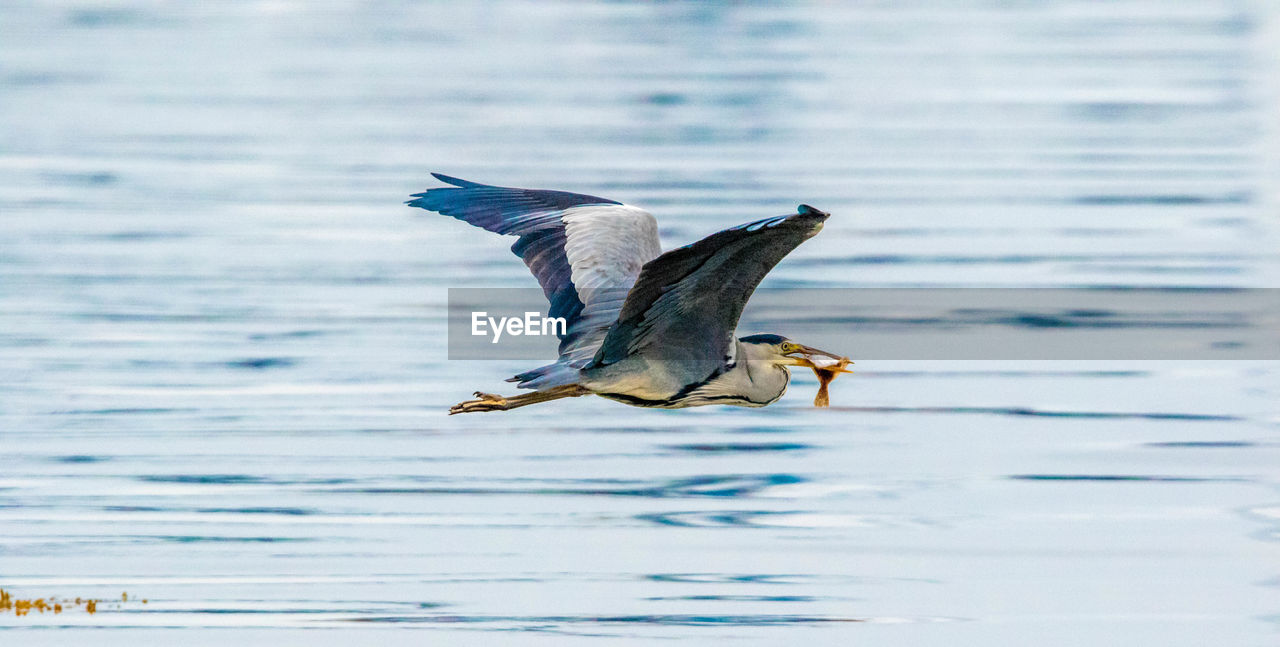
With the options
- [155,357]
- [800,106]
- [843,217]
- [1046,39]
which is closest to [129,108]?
[800,106]

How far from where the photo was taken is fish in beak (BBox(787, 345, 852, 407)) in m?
6.91

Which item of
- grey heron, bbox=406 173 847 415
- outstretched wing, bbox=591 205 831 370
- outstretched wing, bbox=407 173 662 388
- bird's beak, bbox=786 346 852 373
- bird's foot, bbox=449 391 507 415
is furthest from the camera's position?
outstretched wing, bbox=407 173 662 388

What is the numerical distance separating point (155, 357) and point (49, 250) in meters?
3.07

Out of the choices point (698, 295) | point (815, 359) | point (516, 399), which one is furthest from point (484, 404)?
point (815, 359)

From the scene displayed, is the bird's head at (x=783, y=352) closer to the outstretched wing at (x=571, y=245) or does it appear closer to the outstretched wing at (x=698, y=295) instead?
the outstretched wing at (x=698, y=295)

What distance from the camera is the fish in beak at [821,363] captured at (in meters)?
6.91

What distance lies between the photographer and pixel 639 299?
6582 mm

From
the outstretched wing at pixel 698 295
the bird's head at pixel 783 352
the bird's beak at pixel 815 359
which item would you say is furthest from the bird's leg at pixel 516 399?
the bird's beak at pixel 815 359

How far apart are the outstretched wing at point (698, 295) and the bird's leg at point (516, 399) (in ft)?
0.42

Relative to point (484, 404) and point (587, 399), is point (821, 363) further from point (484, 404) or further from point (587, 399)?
point (587, 399)

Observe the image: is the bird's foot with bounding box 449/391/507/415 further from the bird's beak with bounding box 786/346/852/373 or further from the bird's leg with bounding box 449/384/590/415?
the bird's beak with bounding box 786/346/852/373

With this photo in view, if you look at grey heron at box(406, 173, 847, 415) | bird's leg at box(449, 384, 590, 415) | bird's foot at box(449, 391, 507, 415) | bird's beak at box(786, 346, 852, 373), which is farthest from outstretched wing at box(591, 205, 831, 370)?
bird's foot at box(449, 391, 507, 415)

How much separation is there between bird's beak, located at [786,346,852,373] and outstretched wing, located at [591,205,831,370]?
29 cm

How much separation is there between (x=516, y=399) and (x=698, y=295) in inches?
36.7
